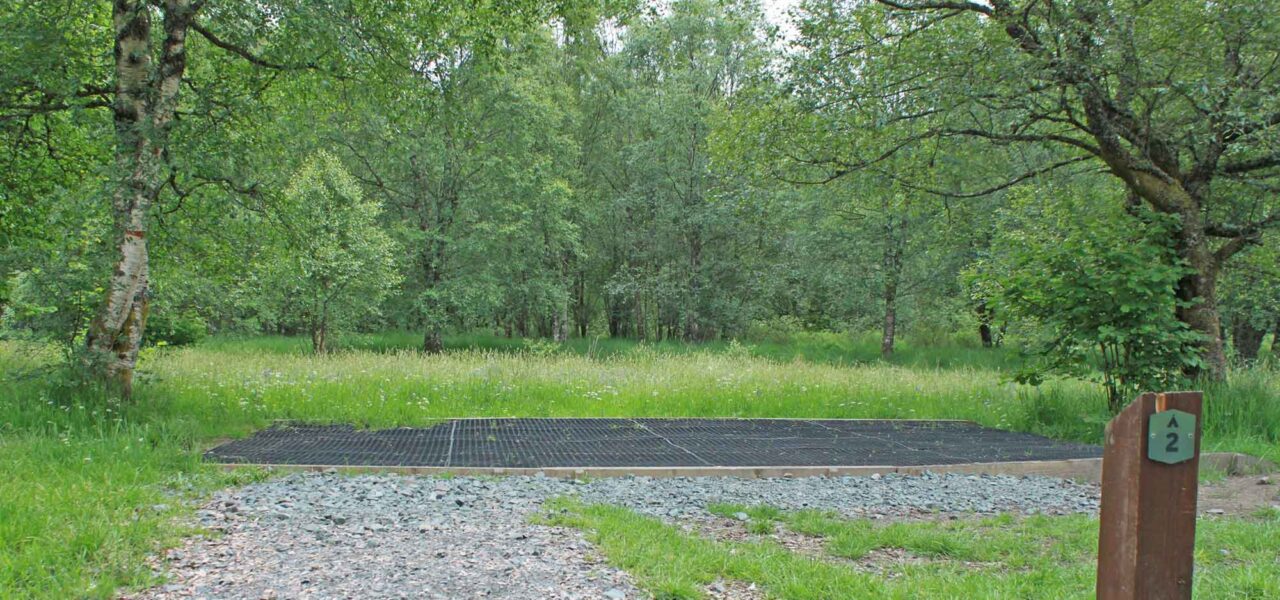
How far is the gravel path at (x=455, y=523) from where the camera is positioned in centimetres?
326

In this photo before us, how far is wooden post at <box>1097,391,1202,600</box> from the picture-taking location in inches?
81.8

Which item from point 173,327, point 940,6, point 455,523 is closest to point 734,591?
point 455,523

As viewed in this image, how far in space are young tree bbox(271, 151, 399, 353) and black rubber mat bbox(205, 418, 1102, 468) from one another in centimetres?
960

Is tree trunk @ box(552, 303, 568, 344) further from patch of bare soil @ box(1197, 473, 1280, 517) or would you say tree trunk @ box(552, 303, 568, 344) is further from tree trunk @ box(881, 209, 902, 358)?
patch of bare soil @ box(1197, 473, 1280, 517)

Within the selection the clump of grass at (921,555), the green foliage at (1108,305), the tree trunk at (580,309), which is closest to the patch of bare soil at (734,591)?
the clump of grass at (921,555)

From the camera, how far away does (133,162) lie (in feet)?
21.9

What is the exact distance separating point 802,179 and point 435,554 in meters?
9.28

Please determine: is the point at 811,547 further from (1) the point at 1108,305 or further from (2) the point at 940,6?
(2) the point at 940,6

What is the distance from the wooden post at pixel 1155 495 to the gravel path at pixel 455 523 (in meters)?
1.96

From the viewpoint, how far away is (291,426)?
7676 mm

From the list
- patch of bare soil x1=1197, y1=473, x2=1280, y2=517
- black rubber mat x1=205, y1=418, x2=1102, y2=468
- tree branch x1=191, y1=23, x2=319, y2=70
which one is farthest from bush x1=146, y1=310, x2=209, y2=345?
patch of bare soil x1=1197, y1=473, x2=1280, y2=517

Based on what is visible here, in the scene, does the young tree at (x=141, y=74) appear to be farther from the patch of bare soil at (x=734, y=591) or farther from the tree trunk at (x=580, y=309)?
the tree trunk at (x=580, y=309)

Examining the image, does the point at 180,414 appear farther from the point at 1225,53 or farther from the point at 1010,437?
the point at 1225,53

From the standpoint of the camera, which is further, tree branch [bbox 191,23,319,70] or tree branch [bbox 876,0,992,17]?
tree branch [bbox 876,0,992,17]
